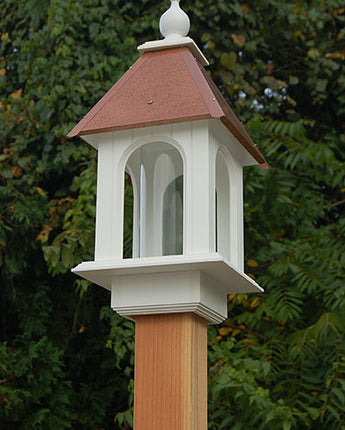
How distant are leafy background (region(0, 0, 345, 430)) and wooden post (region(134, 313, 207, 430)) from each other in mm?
1896

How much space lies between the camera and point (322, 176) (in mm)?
5324

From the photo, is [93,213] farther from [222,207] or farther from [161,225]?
[161,225]

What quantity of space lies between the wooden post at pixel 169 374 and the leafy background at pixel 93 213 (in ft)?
6.22

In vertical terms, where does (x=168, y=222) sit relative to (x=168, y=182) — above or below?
below

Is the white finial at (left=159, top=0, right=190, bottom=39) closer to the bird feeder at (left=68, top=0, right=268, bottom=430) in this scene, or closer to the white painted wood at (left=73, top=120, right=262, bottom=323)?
the bird feeder at (left=68, top=0, right=268, bottom=430)

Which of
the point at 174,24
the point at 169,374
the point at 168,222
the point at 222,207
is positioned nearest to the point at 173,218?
the point at 168,222

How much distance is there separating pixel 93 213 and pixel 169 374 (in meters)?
2.68

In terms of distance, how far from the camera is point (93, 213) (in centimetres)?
498

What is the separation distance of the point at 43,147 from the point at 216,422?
2443 mm

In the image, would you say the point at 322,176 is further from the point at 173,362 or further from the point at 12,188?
the point at 173,362

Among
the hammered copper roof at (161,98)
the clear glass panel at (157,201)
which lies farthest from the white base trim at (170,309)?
the hammered copper roof at (161,98)

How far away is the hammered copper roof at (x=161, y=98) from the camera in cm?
245

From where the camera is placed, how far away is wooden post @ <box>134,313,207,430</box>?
7.75 feet

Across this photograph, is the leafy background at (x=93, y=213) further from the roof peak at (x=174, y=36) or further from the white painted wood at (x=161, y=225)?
the roof peak at (x=174, y=36)
